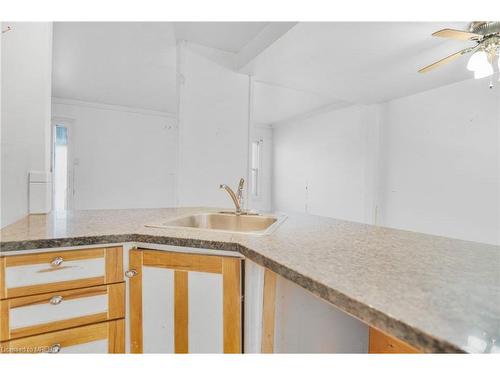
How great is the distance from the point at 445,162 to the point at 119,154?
5285mm

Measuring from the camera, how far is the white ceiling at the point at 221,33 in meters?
2.27

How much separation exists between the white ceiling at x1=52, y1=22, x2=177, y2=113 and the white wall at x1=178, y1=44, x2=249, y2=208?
15.6 inches

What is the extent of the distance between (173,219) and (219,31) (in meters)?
1.88

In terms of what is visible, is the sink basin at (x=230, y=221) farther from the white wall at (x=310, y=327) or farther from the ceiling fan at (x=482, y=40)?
the ceiling fan at (x=482, y=40)

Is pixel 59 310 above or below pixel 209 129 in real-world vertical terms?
below

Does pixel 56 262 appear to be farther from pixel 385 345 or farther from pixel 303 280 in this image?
pixel 385 345

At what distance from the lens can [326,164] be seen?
5.04m

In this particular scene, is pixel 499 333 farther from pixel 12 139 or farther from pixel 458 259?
pixel 12 139

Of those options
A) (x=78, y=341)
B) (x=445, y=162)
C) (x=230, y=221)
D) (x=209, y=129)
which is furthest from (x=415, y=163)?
(x=78, y=341)

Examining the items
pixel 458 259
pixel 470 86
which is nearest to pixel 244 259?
pixel 458 259

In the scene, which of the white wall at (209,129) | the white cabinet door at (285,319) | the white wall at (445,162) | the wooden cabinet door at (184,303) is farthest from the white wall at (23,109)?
the white wall at (445,162)

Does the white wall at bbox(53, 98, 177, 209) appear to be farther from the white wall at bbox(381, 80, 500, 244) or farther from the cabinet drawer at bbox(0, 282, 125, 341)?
the cabinet drawer at bbox(0, 282, 125, 341)

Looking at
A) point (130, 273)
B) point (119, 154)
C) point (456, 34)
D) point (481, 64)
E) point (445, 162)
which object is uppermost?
point (456, 34)

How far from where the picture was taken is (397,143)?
3.84 m
